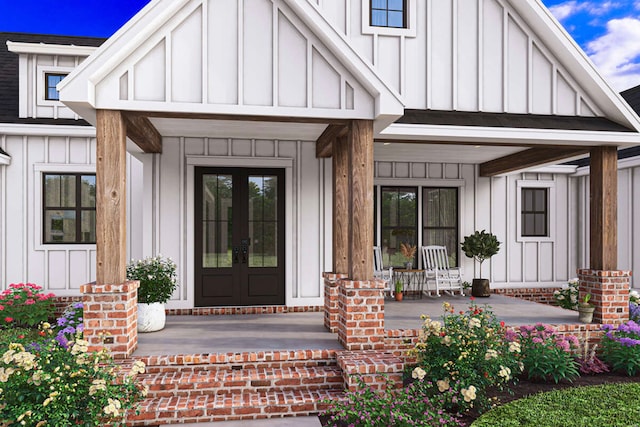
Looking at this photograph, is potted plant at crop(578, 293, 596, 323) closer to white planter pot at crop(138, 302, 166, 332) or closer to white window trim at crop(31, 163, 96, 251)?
white planter pot at crop(138, 302, 166, 332)

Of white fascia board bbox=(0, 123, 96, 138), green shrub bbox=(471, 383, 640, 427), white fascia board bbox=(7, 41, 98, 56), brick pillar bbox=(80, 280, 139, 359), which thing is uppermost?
white fascia board bbox=(7, 41, 98, 56)

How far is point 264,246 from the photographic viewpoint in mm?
8180

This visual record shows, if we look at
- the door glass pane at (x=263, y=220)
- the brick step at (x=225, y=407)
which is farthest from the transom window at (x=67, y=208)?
the brick step at (x=225, y=407)

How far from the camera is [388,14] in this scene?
6953mm

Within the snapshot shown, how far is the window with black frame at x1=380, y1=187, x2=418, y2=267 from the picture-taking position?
9.74 meters

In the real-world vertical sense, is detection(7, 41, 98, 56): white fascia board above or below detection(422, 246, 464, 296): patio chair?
above

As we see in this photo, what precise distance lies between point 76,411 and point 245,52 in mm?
3991

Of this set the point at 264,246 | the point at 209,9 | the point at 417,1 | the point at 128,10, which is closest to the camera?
the point at 209,9

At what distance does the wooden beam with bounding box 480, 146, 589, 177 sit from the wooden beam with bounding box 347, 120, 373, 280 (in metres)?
3.90

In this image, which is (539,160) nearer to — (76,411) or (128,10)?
(76,411)

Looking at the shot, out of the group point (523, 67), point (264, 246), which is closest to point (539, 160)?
point (523, 67)

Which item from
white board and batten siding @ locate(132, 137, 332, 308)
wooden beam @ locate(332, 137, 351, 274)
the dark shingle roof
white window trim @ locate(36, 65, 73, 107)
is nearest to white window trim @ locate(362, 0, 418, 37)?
wooden beam @ locate(332, 137, 351, 274)

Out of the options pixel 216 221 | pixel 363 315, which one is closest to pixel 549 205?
pixel 363 315

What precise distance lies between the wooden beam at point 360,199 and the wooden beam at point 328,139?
73 centimetres
